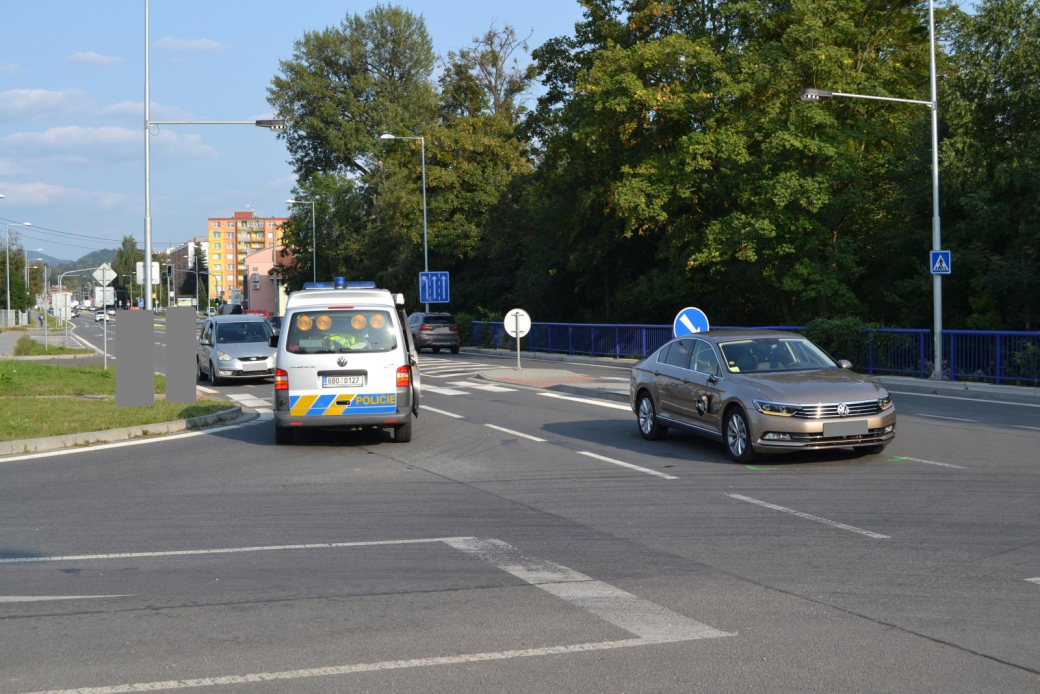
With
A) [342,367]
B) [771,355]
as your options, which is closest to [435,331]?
[342,367]

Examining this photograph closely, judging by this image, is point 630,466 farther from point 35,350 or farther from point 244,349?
point 35,350

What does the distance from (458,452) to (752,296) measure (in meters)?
25.3

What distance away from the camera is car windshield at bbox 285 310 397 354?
13.6 m

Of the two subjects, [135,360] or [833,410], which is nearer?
[833,410]

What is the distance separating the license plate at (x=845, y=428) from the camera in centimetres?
1098

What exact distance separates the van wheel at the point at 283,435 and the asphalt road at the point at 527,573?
142 centimetres

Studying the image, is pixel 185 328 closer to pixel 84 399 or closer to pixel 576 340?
pixel 84 399

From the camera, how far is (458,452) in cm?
1306

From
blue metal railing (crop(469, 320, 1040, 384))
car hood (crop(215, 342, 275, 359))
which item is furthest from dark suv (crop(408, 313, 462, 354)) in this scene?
car hood (crop(215, 342, 275, 359))

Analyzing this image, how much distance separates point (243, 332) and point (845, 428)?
19068 mm

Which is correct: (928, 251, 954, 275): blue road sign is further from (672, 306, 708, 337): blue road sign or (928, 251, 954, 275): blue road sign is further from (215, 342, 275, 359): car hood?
(215, 342, 275, 359): car hood

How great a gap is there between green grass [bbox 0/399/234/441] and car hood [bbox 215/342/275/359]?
5728mm

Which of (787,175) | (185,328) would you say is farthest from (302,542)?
(787,175)

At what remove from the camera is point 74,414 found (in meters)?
16.9
